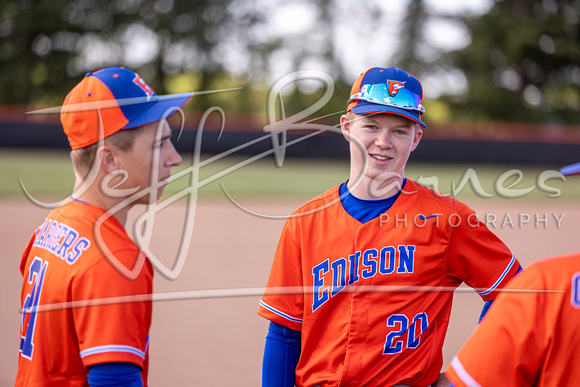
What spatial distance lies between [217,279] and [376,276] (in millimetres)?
4872

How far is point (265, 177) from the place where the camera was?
18.0 meters

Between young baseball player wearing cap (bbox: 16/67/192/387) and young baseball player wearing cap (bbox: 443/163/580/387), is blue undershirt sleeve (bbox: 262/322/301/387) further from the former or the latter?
young baseball player wearing cap (bbox: 443/163/580/387)

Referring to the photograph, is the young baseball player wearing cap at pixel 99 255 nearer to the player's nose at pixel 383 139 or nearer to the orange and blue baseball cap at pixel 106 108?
the orange and blue baseball cap at pixel 106 108

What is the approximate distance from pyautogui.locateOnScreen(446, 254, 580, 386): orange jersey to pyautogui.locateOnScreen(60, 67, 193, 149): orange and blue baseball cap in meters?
1.29

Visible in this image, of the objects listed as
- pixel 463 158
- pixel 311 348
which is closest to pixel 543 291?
pixel 311 348

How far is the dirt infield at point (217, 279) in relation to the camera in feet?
15.3

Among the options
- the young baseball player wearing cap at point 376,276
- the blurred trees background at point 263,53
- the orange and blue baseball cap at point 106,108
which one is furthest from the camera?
the blurred trees background at point 263,53

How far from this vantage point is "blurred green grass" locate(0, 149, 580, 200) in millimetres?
14180

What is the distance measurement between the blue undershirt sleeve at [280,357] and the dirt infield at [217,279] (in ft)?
6.76

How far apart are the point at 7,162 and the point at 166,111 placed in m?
16.4

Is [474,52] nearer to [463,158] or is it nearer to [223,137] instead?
[463,158]

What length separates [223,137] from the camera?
1878cm

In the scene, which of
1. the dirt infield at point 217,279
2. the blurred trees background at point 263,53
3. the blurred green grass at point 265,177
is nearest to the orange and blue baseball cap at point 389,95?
the dirt infield at point 217,279

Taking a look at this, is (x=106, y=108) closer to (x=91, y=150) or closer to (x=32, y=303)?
(x=91, y=150)
